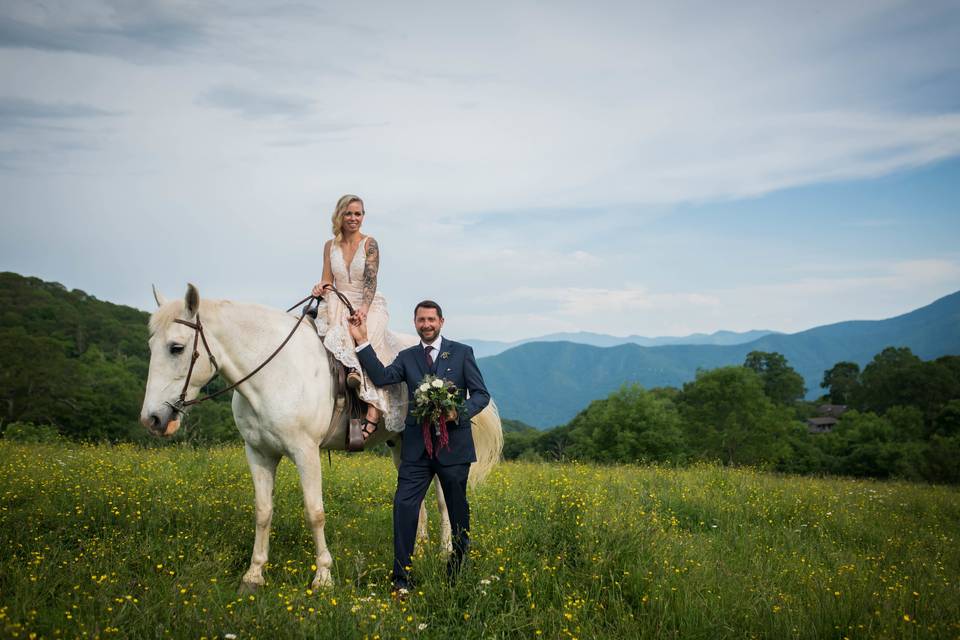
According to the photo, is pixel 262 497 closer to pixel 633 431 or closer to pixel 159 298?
pixel 159 298

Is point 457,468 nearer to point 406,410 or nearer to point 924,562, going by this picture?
point 406,410

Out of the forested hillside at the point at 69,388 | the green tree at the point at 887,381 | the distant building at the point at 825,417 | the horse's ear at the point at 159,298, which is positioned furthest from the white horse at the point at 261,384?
the distant building at the point at 825,417

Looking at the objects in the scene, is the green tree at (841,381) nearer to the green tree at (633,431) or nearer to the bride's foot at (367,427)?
the green tree at (633,431)

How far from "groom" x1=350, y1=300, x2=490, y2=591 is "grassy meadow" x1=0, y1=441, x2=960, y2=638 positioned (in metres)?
0.33

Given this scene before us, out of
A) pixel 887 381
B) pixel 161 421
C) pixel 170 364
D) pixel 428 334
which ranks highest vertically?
pixel 428 334

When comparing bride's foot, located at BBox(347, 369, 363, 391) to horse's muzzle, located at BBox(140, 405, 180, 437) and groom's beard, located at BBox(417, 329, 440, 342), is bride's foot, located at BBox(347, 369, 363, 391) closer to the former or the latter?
groom's beard, located at BBox(417, 329, 440, 342)

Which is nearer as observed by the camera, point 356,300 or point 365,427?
point 365,427

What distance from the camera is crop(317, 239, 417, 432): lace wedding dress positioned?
6.57 meters

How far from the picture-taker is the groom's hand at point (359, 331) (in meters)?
6.72

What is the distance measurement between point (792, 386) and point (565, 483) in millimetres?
89154

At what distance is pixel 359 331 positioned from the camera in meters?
6.72

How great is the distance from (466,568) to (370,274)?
3.30m

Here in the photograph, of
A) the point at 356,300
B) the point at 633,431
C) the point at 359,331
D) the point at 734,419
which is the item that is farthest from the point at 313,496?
the point at 734,419

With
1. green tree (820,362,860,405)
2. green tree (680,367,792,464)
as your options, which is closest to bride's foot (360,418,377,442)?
green tree (680,367,792,464)
